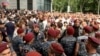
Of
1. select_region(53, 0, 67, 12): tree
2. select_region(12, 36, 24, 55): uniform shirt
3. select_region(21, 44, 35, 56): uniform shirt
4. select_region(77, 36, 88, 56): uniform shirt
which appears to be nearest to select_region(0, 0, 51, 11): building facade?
select_region(12, 36, 24, 55): uniform shirt

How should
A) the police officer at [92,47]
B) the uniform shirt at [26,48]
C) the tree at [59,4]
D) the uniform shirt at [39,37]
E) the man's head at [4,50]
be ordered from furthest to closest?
1. the tree at [59,4]
2. the uniform shirt at [39,37]
3. the uniform shirt at [26,48]
4. the police officer at [92,47]
5. the man's head at [4,50]

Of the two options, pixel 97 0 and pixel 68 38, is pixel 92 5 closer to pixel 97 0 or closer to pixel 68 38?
pixel 97 0

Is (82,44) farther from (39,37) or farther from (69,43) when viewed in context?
(39,37)

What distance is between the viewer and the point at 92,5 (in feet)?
309

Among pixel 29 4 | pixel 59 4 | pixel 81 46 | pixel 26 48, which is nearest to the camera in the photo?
pixel 26 48

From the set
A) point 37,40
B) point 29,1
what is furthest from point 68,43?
point 29,1

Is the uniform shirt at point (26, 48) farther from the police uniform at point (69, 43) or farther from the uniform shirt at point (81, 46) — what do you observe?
the police uniform at point (69, 43)

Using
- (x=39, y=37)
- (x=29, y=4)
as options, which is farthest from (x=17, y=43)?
(x=29, y=4)

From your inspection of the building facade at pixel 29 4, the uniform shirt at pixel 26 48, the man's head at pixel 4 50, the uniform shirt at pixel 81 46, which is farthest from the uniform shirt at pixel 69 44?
the building facade at pixel 29 4

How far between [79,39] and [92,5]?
83.2 m

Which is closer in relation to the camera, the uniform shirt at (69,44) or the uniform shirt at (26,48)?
the uniform shirt at (26,48)

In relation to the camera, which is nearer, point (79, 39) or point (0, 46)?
point (0, 46)

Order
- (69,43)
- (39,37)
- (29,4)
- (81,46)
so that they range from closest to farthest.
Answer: (81,46) < (69,43) < (39,37) < (29,4)

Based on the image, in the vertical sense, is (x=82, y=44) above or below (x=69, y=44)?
above
